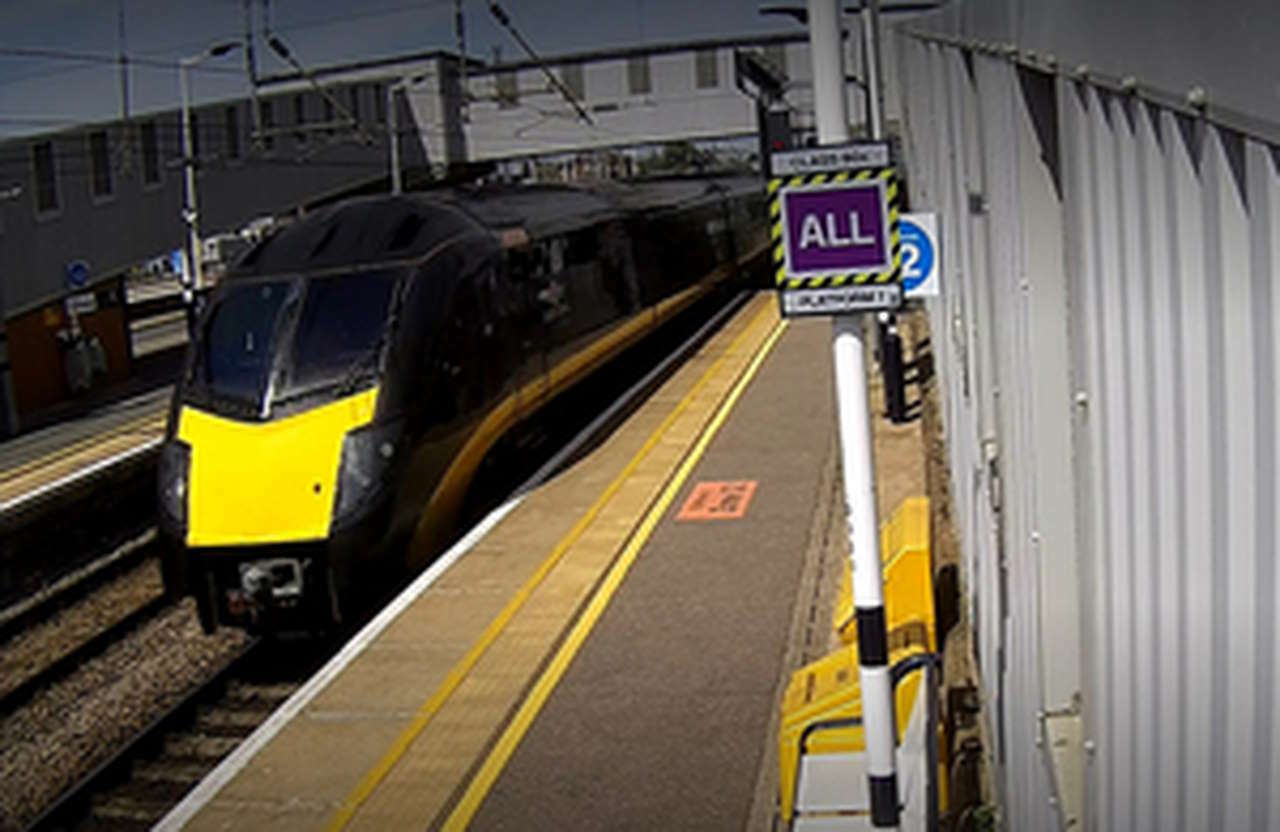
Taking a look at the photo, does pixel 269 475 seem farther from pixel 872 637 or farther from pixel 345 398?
pixel 872 637

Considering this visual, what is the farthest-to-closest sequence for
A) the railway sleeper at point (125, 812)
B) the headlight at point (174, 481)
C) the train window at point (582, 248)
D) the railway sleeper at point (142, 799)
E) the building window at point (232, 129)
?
the building window at point (232, 129) < the train window at point (582, 248) < the headlight at point (174, 481) < the railway sleeper at point (142, 799) < the railway sleeper at point (125, 812)

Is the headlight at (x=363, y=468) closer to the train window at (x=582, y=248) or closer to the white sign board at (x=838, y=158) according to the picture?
the train window at (x=582, y=248)

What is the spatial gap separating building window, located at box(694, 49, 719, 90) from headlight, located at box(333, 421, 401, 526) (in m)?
31.2

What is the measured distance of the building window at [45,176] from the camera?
31906 mm

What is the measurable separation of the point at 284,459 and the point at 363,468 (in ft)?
2.02

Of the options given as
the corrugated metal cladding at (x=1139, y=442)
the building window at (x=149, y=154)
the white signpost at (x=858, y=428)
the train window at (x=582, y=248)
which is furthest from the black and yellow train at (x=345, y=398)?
the building window at (x=149, y=154)

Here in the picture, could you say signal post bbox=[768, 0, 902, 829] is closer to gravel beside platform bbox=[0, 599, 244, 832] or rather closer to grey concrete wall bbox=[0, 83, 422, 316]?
gravel beside platform bbox=[0, 599, 244, 832]

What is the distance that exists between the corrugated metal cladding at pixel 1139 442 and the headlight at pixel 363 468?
7132 mm

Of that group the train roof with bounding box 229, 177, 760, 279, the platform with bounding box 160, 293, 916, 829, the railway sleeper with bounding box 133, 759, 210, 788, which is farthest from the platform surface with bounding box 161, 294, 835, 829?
the train roof with bounding box 229, 177, 760, 279

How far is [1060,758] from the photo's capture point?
156 inches

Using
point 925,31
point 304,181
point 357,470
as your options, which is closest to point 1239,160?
point 925,31

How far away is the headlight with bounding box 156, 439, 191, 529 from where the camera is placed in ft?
38.0

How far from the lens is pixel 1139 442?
2566mm

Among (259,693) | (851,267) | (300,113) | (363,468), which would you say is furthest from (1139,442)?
(300,113)
